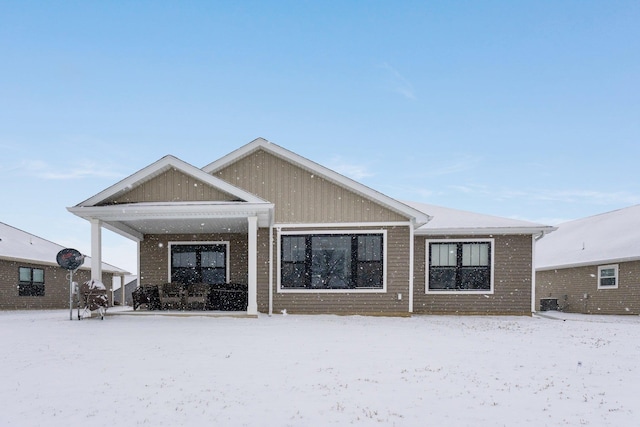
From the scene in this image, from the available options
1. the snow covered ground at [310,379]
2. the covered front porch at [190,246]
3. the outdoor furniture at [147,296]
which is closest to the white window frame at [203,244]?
the covered front porch at [190,246]

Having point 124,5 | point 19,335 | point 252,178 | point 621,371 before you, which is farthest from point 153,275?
point 621,371

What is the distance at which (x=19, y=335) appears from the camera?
29.6 ft

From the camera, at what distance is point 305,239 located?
14.9 meters

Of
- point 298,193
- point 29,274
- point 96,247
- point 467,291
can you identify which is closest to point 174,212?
point 96,247

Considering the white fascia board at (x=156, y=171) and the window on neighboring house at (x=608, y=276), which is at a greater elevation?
the white fascia board at (x=156, y=171)

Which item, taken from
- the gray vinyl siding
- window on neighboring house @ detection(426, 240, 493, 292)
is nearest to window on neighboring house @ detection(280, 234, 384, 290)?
window on neighboring house @ detection(426, 240, 493, 292)

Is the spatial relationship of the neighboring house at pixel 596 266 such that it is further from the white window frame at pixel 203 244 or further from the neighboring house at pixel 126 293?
the neighboring house at pixel 126 293

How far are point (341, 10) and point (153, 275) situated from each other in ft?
48.5

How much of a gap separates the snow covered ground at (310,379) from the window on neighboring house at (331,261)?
4.92 metres

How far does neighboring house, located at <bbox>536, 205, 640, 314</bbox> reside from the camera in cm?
1959

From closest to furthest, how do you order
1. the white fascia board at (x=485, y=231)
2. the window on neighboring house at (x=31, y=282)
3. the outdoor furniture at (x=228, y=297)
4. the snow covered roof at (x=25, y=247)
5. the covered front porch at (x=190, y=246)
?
1. the covered front porch at (x=190, y=246)
2. the outdoor furniture at (x=228, y=297)
3. the white fascia board at (x=485, y=231)
4. the snow covered roof at (x=25, y=247)
5. the window on neighboring house at (x=31, y=282)

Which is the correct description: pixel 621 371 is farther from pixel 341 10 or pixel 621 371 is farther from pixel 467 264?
pixel 341 10

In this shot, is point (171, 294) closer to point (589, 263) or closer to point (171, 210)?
point (171, 210)

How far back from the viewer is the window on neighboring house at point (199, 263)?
52.7ft
